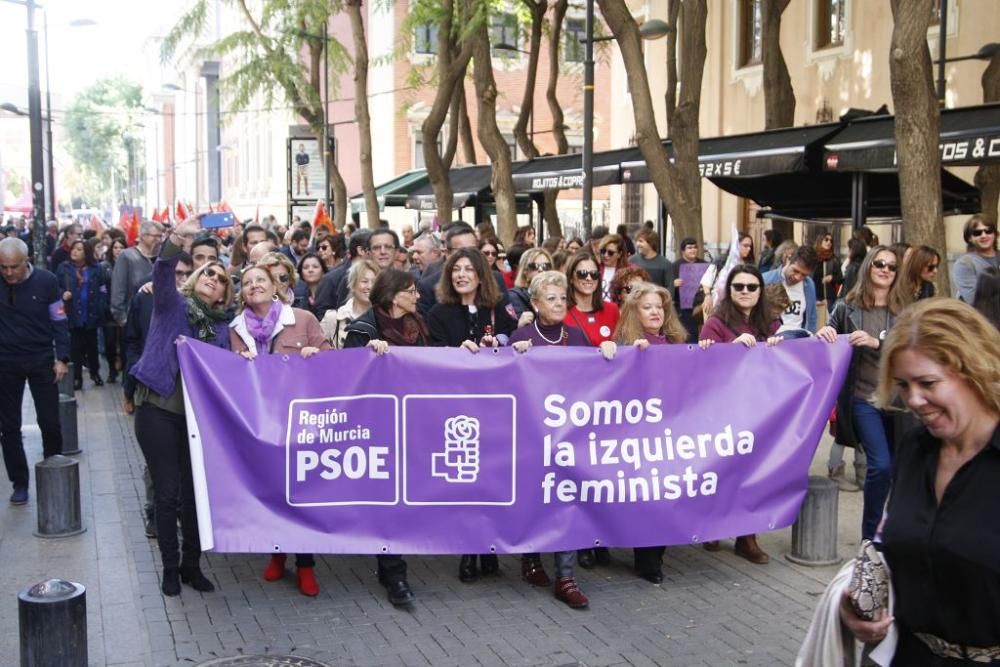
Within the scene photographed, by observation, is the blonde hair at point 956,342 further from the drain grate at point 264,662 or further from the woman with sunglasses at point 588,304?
the woman with sunglasses at point 588,304

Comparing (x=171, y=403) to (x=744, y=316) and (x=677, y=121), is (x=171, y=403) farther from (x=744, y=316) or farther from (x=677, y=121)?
(x=677, y=121)

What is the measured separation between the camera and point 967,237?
10734mm

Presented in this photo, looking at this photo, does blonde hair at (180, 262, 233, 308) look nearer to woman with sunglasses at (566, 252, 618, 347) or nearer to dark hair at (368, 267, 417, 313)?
dark hair at (368, 267, 417, 313)

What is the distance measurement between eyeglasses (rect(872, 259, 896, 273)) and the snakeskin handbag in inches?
186

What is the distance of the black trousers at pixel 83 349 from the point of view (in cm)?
1567

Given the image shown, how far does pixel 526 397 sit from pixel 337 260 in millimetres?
6688

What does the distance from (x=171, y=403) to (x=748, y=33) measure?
23.6m

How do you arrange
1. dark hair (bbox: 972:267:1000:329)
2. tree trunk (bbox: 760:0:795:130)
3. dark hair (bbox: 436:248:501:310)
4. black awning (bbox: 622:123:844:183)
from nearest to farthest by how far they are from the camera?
dark hair (bbox: 436:248:501:310) < dark hair (bbox: 972:267:1000:329) < black awning (bbox: 622:123:844:183) < tree trunk (bbox: 760:0:795:130)

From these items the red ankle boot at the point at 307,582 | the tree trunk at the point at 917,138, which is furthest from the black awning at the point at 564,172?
the red ankle boot at the point at 307,582

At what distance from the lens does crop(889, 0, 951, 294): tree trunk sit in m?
10.9

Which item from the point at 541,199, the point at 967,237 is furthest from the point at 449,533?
the point at 541,199

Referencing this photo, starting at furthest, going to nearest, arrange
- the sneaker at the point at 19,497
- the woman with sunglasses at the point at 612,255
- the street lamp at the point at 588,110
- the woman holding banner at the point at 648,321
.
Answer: the street lamp at the point at 588,110 < the woman with sunglasses at the point at 612,255 < the sneaker at the point at 19,497 < the woman holding banner at the point at 648,321

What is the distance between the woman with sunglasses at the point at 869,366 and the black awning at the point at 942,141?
20.8ft

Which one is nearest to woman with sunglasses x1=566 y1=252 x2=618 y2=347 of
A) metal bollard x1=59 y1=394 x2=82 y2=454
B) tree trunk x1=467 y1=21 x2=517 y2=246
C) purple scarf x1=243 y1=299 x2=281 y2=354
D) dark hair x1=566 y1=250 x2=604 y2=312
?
dark hair x1=566 y1=250 x2=604 y2=312
